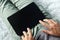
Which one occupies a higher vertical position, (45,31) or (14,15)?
(14,15)

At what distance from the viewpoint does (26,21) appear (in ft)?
3.35

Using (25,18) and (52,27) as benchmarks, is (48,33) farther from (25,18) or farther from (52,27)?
(25,18)

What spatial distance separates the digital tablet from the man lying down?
5 cm

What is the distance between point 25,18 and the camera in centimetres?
103

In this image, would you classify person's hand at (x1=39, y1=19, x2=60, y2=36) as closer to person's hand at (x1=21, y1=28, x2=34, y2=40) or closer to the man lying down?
the man lying down

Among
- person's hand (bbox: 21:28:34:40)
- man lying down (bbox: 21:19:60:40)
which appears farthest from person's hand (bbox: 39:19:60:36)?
person's hand (bbox: 21:28:34:40)

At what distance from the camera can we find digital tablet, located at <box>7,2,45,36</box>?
100cm

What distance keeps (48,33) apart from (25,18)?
0.21 metres

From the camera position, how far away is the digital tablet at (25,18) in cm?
100

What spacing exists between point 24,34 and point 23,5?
0.90ft

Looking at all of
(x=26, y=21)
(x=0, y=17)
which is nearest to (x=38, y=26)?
(x=26, y=21)

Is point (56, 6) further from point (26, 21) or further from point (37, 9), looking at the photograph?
point (26, 21)

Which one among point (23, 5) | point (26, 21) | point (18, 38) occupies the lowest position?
point (18, 38)

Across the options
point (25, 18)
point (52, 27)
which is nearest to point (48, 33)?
point (52, 27)
